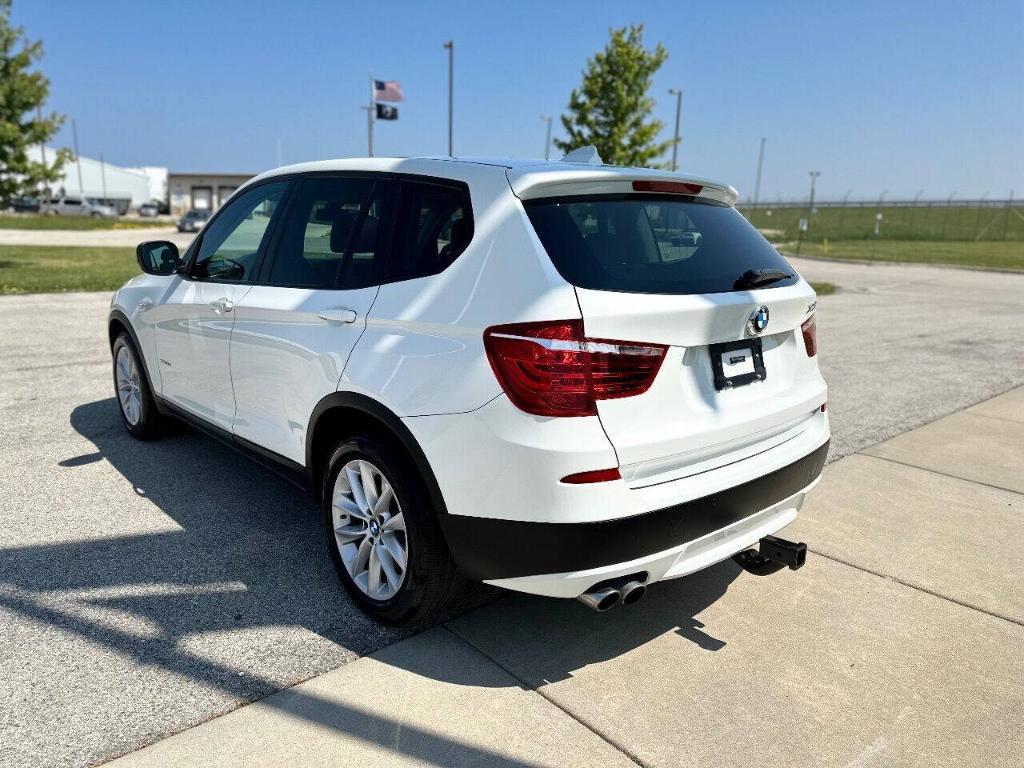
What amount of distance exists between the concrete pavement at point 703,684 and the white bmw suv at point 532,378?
311 millimetres

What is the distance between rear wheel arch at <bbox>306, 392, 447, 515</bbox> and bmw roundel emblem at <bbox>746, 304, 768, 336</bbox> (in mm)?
1235

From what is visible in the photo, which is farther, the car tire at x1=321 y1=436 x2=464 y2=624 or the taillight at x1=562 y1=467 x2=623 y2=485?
the car tire at x1=321 y1=436 x2=464 y2=624

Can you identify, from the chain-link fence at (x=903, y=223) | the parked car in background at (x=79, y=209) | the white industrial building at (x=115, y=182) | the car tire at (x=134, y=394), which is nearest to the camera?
the car tire at (x=134, y=394)

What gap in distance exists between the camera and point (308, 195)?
3.77 m

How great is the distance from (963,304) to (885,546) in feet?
45.6

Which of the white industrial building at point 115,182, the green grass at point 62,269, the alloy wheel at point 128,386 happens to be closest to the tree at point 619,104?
the green grass at point 62,269

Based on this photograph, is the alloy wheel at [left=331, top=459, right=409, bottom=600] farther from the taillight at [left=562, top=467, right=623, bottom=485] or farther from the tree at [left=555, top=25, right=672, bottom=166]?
the tree at [left=555, top=25, right=672, bottom=166]

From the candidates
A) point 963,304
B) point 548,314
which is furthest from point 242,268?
point 963,304

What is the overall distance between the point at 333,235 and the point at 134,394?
8.96 ft

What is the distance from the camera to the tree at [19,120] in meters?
17.6

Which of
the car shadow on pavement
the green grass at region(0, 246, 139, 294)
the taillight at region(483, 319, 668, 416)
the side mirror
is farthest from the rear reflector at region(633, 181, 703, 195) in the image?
the green grass at region(0, 246, 139, 294)

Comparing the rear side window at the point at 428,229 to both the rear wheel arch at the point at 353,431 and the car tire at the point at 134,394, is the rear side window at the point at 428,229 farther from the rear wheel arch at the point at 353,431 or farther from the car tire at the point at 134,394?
the car tire at the point at 134,394

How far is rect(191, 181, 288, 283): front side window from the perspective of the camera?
158 inches

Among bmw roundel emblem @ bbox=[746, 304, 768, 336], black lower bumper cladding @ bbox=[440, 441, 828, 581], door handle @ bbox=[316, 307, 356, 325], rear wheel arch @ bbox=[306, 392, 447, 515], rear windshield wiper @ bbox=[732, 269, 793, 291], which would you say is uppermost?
rear windshield wiper @ bbox=[732, 269, 793, 291]
